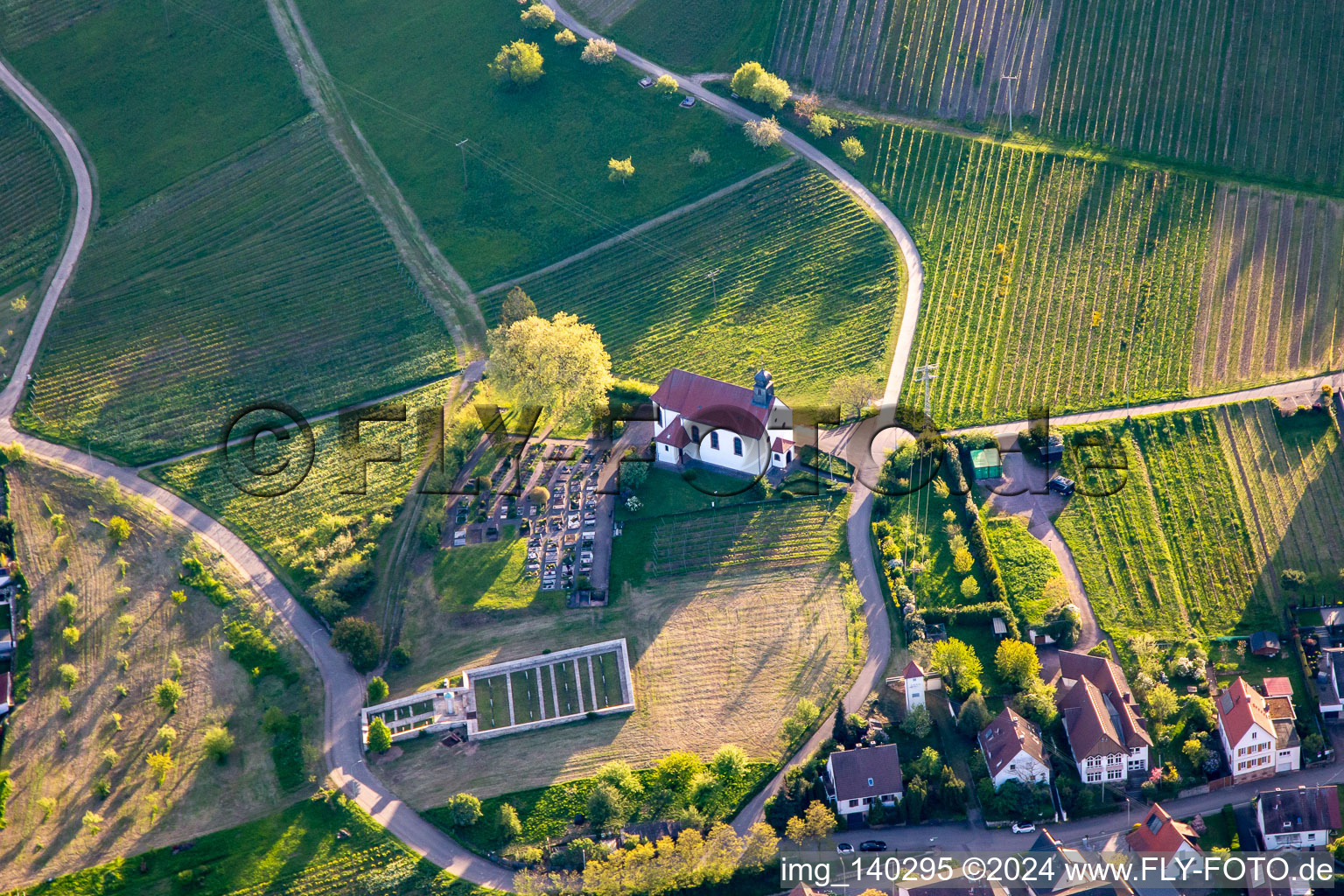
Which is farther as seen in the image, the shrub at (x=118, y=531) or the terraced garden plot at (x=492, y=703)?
the shrub at (x=118, y=531)

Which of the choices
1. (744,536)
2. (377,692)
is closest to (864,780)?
(744,536)

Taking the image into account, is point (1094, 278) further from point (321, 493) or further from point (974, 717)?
point (321, 493)

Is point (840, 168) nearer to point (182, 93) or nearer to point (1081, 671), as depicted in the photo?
point (1081, 671)

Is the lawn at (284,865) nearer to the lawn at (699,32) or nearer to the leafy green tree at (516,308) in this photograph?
the leafy green tree at (516,308)

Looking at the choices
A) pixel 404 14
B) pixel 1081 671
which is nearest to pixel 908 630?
pixel 1081 671

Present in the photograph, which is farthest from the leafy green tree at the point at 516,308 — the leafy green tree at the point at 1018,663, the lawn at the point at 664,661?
the leafy green tree at the point at 1018,663

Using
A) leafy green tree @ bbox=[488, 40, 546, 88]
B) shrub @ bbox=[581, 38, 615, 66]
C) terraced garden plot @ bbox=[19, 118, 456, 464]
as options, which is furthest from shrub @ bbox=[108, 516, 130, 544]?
shrub @ bbox=[581, 38, 615, 66]
